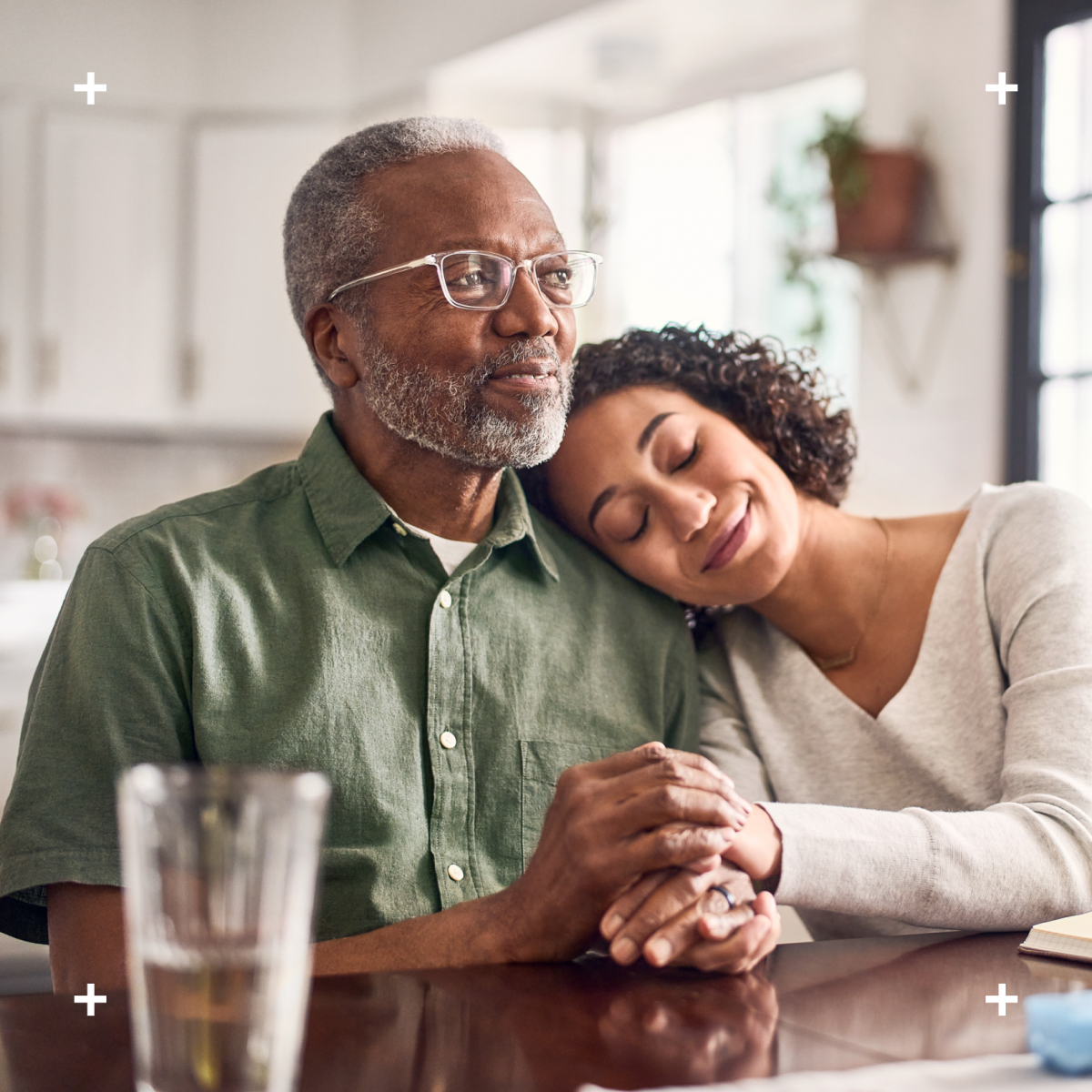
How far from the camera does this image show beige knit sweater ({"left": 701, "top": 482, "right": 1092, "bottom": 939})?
1.25 meters

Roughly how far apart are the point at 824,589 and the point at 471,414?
0.50 meters

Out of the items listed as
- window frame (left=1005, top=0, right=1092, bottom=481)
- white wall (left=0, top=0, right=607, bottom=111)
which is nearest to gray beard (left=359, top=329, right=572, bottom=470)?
window frame (left=1005, top=0, right=1092, bottom=481)

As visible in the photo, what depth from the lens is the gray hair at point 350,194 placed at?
1594mm

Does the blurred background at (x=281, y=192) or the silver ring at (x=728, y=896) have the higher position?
the blurred background at (x=281, y=192)

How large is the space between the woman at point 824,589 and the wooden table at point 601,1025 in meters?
0.34

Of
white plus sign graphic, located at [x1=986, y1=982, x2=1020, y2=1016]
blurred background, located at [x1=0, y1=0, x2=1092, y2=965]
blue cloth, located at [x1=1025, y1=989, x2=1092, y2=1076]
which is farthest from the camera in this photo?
blurred background, located at [x1=0, y1=0, x2=1092, y2=965]

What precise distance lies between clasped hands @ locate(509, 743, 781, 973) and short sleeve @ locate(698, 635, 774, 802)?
429mm

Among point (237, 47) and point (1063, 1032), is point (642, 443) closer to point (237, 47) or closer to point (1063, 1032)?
point (1063, 1032)

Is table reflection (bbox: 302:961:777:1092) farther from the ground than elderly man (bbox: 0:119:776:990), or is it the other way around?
elderly man (bbox: 0:119:776:990)

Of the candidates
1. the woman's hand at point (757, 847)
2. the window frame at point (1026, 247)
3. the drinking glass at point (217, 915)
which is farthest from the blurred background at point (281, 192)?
the drinking glass at point (217, 915)

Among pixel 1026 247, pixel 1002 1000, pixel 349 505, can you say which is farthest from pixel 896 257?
pixel 1002 1000

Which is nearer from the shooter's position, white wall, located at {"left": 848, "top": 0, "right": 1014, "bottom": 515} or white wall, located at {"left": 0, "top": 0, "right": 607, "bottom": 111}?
white wall, located at {"left": 848, "top": 0, "right": 1014, "bottom": 515}

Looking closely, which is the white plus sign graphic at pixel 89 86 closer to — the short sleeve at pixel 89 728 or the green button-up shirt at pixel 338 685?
the green button-up shirt at pixel 338 685

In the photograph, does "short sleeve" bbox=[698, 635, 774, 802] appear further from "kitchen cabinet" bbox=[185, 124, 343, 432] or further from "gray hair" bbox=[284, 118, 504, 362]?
"kitchen cabinet" bbox=[185, 124, 343, 432]
